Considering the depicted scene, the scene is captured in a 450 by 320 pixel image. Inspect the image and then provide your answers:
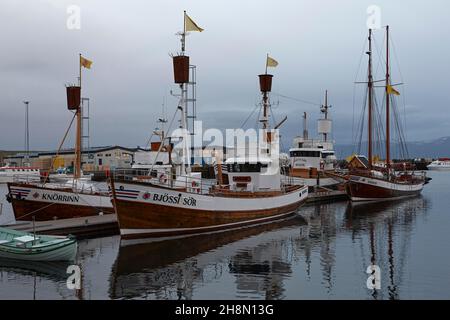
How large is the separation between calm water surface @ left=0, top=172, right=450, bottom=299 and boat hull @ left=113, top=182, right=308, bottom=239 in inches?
33.8

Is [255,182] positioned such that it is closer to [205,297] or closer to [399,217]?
[399,217]

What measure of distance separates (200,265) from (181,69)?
12.5 meters

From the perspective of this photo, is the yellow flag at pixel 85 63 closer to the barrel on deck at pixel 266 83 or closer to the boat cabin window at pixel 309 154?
the barrel on deck at pixel 266 83

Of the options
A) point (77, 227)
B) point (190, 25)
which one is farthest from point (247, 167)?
point (77, 227)

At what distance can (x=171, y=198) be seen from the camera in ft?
78.6

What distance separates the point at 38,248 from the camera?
18.8 metres

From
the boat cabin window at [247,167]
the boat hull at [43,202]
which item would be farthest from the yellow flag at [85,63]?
the boat cabin window at [247,167]

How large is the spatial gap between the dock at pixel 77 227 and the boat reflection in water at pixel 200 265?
3832mm

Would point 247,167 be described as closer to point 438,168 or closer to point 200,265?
point 200,265

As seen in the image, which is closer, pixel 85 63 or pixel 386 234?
pixel 386 234

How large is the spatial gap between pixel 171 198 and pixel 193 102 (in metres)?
6.99

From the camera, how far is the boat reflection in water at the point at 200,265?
631 inches

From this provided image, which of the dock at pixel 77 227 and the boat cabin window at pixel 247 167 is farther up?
the boat cabin window at pixel 247 167

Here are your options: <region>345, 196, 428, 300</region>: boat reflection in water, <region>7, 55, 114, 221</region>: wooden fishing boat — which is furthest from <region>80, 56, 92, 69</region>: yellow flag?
<region>345, 196, 428, 300</region>: boat reflection in water
